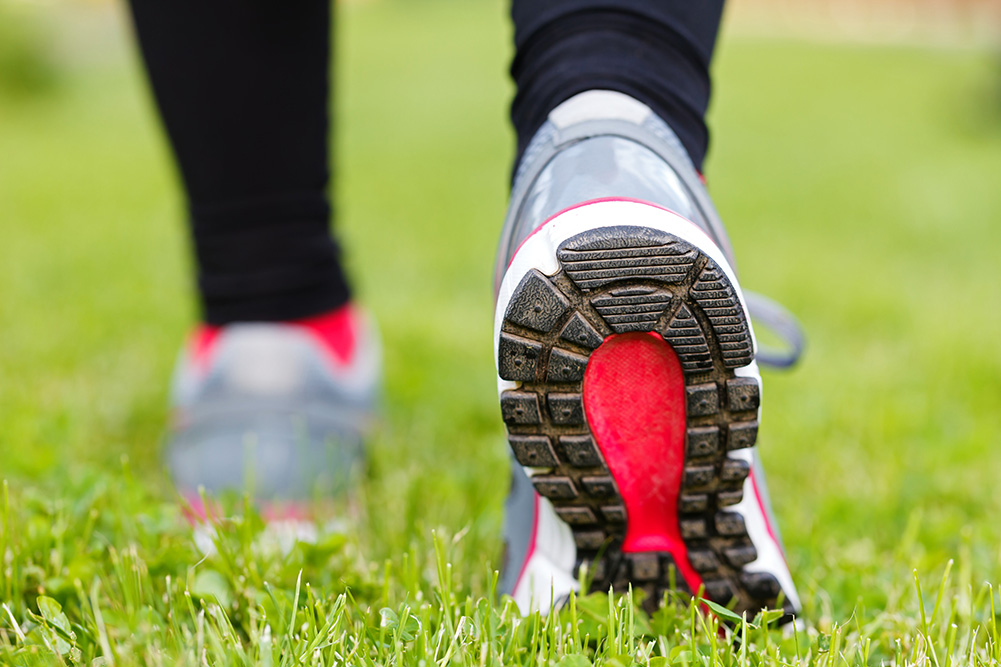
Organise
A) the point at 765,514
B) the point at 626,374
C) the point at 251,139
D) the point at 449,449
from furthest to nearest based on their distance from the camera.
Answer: the point at 449,449
the point at 251,139
the point at 765,514
the point at 626,374

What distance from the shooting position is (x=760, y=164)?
7.20 meters

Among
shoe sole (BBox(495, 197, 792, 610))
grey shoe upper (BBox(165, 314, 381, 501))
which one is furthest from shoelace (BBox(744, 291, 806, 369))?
grey shoe upper (BBox(165, 314, 381, 501))

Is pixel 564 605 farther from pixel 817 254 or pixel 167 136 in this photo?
pixel 817 254

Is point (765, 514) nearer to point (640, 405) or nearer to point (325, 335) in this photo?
point (640, 405)

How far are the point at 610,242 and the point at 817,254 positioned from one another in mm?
3374

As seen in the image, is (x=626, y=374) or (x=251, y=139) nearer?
(x=626, y=374)

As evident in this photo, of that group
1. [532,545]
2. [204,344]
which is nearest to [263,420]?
[204,344]

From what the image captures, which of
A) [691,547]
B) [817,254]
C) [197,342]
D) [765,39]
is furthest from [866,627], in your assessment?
[765,39]

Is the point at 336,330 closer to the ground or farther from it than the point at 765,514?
farther from it

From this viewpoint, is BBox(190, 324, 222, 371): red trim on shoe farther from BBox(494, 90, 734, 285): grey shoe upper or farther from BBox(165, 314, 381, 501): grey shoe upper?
BBox(494, 90, 734, 285): grey shoe upper

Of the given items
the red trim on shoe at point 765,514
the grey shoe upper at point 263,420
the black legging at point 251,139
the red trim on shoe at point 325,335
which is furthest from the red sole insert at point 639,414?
the red trim on shoe at point 325,335

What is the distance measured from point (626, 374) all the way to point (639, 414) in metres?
0.05

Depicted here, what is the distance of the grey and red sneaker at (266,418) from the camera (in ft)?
5.13

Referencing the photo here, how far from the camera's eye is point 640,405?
3.16 feet
